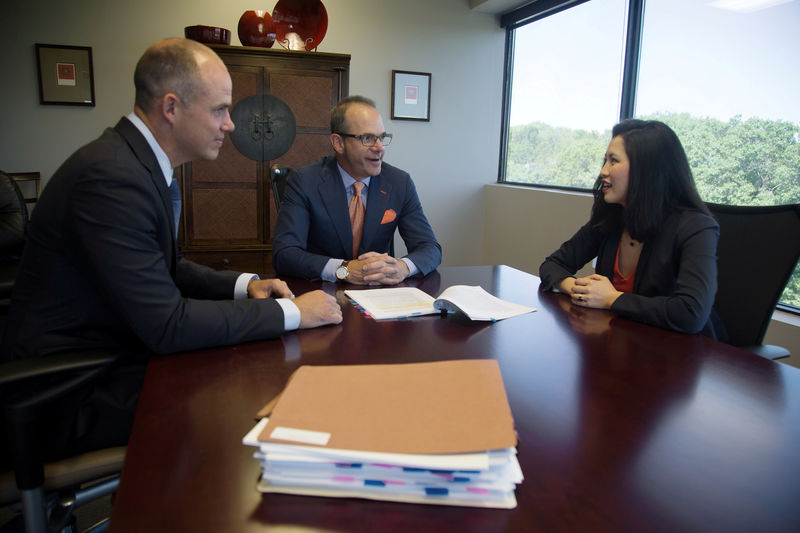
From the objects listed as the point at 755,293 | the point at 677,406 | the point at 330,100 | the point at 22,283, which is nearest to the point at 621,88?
the point at 330,100

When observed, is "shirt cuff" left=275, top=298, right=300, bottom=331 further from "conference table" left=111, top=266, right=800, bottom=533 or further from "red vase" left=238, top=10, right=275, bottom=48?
"red vase" left=238, top=10, right=275, bottom=48

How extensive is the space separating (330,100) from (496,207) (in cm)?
196

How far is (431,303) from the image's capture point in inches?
62.8

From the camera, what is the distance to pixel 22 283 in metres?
1.31

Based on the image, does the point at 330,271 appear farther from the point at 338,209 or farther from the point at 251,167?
the point at 251,167

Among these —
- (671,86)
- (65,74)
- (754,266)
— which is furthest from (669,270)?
(65,74)

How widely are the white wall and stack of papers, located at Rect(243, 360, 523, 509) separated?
429 cm

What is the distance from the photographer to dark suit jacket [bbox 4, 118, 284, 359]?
1173 mm

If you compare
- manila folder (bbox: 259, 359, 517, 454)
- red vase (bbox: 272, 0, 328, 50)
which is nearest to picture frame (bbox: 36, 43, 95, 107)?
red vase (bbox: 272, 0, 328, 50)

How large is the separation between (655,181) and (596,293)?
1.61 ft

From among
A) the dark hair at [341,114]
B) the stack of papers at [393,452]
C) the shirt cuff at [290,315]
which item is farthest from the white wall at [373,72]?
the stack of papers at [393,452]

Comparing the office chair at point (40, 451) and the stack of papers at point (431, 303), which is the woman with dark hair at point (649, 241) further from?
the office chair at point (40, 451)

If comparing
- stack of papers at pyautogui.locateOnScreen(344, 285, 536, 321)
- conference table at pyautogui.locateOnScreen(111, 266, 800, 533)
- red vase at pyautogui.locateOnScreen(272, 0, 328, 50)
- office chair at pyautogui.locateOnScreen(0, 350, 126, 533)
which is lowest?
office chair at pyautogui.locateOnScreen(0, 350, 126, 533)

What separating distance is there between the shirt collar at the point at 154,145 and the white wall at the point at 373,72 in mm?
3236
